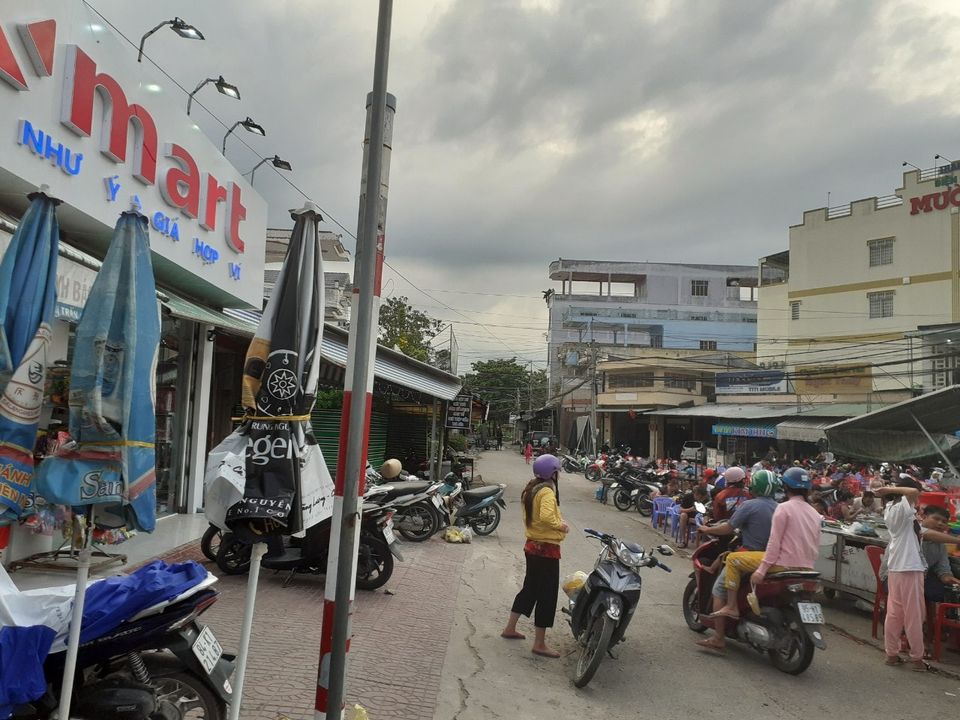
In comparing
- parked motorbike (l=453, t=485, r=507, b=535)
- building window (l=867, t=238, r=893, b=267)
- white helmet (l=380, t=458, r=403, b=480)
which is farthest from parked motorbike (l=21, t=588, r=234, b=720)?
building window (l=867, t=238, r=893, b=267)

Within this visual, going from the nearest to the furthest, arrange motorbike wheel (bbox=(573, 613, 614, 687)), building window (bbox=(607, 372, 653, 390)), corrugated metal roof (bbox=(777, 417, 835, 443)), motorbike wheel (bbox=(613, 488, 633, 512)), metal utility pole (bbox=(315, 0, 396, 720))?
metal utility pole (bbox=(315, 0, 396, 720))
motorbike wheel (bbox=(573, 613, 614, 687))
motorbike wheel (bbox=(613, 488, 633, 512))
corrugated metal roof (bbox=(777, 417, 835, 443))
building window (bbox=(607, 372, 653, 390))

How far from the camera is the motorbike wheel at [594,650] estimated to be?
4965mm

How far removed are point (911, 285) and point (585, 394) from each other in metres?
24.5

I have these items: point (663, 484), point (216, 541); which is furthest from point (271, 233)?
point (216, 541)

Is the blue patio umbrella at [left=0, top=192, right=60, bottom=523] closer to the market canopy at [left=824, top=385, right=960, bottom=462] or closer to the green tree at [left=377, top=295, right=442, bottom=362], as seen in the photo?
the market canopy at [left=824, top=385, right=960, bottom=462]

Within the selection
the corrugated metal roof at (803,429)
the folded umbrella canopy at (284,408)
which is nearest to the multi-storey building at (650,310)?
the corrugated metal roof at (803,429)

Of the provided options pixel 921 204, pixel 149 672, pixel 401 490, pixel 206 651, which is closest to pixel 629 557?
pixel 206 651

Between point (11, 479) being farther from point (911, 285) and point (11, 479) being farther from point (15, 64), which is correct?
point (911, 285)

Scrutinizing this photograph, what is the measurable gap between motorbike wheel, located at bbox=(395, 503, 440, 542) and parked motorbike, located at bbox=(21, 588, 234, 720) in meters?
7.17

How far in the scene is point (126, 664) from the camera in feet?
10.2

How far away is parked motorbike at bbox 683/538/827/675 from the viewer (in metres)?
A: 5.36

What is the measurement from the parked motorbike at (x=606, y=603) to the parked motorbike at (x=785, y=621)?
3.11 feet

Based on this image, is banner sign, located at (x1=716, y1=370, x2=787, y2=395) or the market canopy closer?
the market canopy

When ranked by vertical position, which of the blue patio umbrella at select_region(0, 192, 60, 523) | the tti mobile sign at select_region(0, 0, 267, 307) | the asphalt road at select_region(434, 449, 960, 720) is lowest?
the asphalt road at select_region(434, 449, 960, 720)
